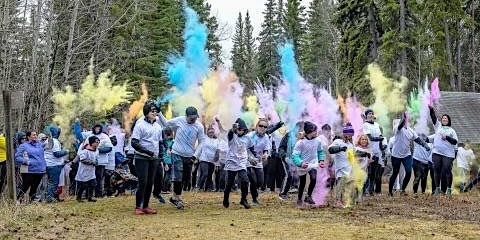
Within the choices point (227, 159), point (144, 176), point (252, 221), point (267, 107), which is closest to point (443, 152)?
point (227, 159)

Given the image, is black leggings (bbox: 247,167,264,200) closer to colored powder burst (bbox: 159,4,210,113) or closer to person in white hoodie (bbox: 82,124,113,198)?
person in white hoodie (bbox: 82,124,113,198)

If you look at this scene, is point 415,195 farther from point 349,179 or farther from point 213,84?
point 213,84

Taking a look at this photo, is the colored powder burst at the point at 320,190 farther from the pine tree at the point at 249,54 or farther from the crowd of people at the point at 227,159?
the pine tree at the point at 249,54

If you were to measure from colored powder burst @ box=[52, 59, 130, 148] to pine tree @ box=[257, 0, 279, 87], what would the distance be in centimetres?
3484

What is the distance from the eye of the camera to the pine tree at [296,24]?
58531 mm

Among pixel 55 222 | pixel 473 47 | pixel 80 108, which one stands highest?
pixel 473 47

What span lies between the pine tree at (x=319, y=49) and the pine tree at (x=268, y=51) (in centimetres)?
281

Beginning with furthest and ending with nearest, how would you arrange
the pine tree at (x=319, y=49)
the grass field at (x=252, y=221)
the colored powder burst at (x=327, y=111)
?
the pine tree at (x=319, y=49) < the colored powder burst at (x=327, y=111) < the grass field at (x=252, y=221)

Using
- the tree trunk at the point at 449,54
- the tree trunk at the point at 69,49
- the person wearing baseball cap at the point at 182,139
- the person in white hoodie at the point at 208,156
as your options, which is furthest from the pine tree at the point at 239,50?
the person wearing baseball cap at the point at 182,139

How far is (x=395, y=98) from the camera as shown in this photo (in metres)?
21.2

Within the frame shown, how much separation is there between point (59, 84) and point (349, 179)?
14.6 metres

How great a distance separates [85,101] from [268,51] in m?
40.4

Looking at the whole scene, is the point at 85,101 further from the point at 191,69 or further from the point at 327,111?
the point at 327,111

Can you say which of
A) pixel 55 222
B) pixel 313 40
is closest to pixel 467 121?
pixel 55 222
